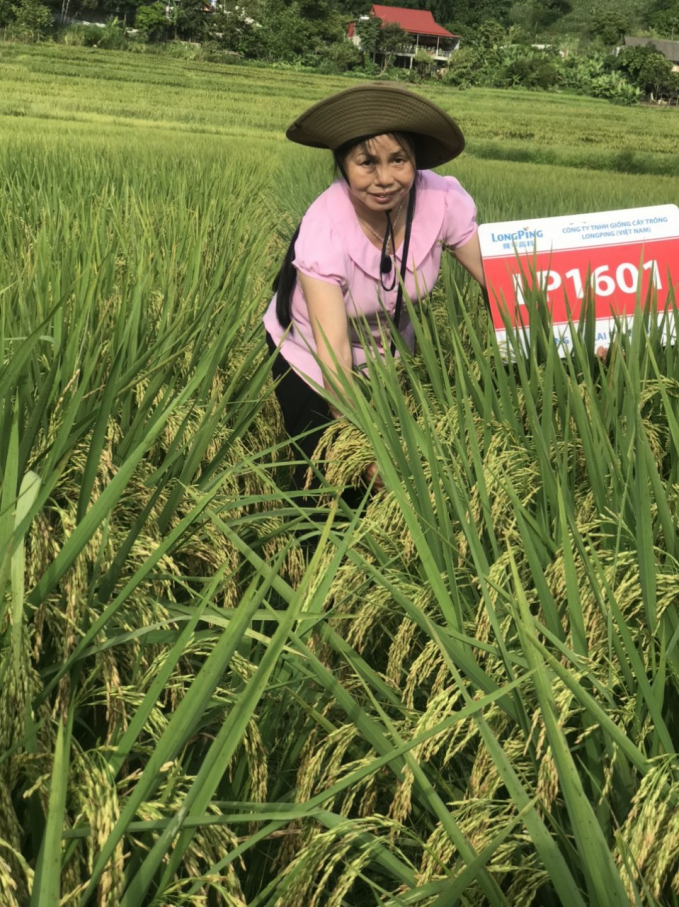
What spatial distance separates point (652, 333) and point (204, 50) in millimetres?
54836

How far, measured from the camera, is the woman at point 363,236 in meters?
2.15

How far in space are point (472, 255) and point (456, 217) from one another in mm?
122

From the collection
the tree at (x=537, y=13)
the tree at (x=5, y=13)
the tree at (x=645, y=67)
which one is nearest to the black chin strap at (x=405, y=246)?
the tree at (x=645, y=67)

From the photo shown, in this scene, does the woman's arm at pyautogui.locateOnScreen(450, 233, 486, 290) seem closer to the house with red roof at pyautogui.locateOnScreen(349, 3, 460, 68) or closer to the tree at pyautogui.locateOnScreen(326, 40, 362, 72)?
the tree at pyautogui.locateOnScreen(326, 40, 362, 72)

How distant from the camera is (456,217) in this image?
2.37 metres

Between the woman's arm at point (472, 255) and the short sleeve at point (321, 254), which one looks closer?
the short sleeve at point (321, 254)

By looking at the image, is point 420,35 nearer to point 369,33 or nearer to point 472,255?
point 369,33

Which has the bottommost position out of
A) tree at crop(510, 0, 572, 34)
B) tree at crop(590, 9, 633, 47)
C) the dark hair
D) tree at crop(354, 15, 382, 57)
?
the dark hair

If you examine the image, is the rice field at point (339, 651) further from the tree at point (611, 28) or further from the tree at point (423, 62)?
the tree at point (611, 28)

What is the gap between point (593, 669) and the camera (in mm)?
1105

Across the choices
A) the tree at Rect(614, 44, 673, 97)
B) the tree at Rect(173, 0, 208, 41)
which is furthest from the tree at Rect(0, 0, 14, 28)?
the tree at Rect(614, 44, 673, 97)

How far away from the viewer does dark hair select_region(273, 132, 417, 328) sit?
219 cm

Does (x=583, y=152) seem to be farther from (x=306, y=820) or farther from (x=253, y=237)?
(x=306, y=820)

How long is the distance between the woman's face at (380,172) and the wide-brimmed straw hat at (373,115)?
32 mm
